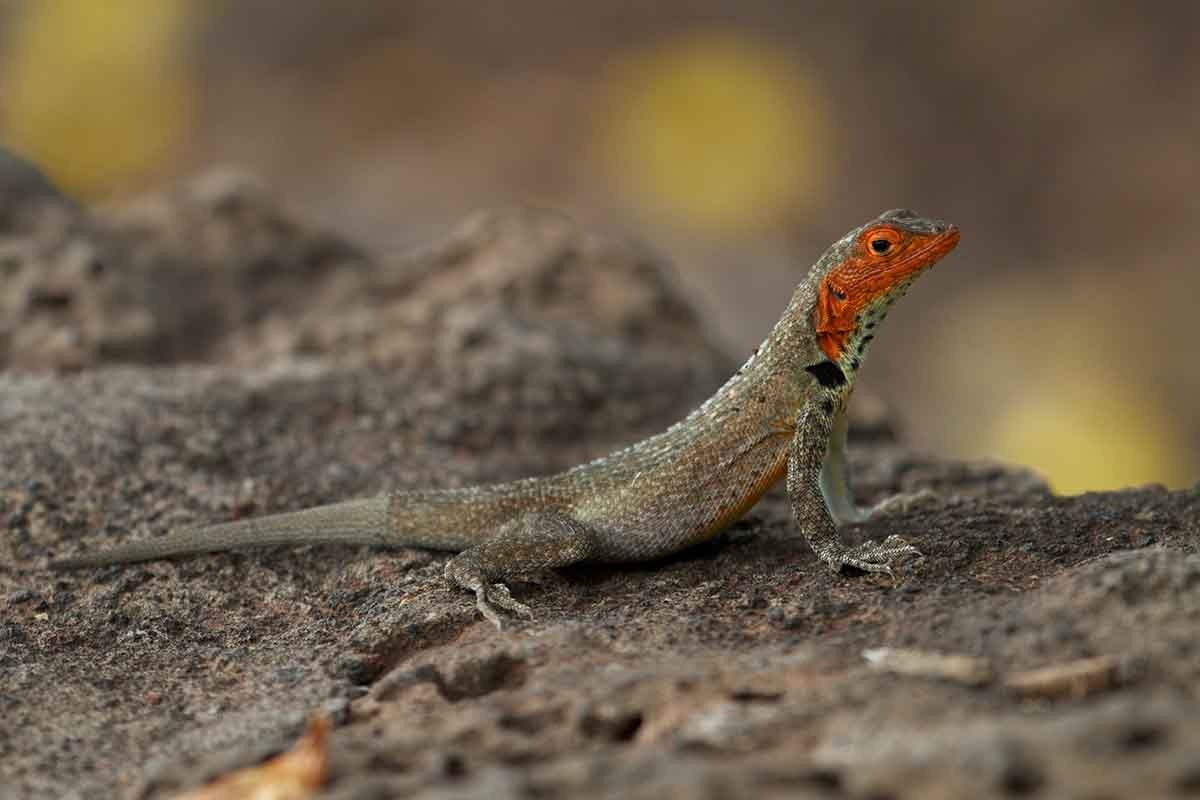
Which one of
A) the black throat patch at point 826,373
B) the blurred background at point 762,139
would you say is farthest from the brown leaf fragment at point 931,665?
the blurred background at point 762,139

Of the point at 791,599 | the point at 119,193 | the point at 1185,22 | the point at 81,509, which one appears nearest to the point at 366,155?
the point at 119,193

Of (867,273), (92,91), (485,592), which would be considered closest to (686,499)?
(485,592)

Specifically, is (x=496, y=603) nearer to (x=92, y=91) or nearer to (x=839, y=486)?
(x=839, y=486)

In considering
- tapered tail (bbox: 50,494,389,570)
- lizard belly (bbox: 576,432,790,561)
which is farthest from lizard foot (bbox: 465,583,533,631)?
tapered tail (bbox: 50,494,389,570)

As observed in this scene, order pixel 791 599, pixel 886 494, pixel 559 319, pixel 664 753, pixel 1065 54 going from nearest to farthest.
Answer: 1. pixel 664 753
2. pixel 791 599
3. pixel 886 494
4. pixel 559 319
5. pixel 1065 54

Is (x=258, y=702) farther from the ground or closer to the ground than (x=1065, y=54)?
closer to the ground

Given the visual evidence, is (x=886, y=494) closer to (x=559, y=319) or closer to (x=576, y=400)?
(x=576, y=400)

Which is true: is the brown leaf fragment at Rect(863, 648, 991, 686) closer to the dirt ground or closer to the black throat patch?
the dirt ground
